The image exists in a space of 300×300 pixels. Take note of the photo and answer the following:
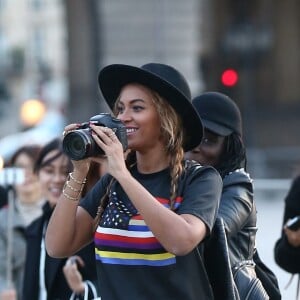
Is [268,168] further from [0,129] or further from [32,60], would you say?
[32,60]

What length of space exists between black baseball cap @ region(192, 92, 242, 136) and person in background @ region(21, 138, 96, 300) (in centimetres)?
102

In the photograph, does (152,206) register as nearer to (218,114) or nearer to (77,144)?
(77,144)

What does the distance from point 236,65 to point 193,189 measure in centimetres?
2359

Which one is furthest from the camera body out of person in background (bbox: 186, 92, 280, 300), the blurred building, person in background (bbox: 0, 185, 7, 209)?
the blurred building

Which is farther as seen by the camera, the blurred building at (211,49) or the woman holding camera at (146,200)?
the blurred building at (211,49)

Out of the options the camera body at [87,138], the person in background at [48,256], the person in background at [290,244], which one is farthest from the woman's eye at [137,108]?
the person in background at [290,244]

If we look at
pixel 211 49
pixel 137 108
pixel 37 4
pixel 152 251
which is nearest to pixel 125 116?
pixel 137 108

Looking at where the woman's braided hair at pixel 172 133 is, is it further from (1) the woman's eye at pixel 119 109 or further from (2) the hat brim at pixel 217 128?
(2) the hat brim at pixel 217 128

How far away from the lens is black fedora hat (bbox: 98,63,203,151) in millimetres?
4277

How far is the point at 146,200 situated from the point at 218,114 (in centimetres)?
143

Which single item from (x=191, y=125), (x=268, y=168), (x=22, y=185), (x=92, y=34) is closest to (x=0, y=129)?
(x=92, y=34)

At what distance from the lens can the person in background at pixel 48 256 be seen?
6.08 meters

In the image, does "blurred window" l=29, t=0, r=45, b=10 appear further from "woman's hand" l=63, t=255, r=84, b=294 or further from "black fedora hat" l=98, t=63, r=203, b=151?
"black fedora hat" l=98, t=63, r=203, b=151

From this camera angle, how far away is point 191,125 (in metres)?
4.36
